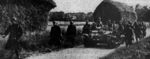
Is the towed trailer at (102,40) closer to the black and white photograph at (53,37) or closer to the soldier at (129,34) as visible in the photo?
the black and white photograph at (53,37)

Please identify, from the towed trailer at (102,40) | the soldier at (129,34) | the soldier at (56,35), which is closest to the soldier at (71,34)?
the towed trailer at (102,40)

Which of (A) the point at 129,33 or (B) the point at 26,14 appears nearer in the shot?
(A) the point at 129,33

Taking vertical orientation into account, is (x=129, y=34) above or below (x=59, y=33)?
below

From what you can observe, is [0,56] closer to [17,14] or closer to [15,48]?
[15,48]

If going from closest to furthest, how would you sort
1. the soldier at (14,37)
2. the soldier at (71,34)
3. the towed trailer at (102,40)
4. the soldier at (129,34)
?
1. the soldier at (14,37)
2. the soldier at (129,34)
3. the towed trailer at (102,40)
4. the soldier at (71,34)

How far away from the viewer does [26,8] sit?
16656 millimetres

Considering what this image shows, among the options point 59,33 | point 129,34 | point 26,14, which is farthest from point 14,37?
point 129,34

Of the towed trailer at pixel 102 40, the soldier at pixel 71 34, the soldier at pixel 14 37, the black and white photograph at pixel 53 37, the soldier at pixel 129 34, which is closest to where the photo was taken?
the soldier at pixel 14 37

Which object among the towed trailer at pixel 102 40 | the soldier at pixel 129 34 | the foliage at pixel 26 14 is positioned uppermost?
the foliage at pixel 26 14

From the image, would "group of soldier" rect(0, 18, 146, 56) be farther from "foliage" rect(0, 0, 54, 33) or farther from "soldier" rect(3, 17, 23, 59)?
"foliage" rect(0, 0, 54, 33)

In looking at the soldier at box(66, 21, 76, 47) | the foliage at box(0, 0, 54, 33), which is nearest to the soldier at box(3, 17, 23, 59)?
the foliage at box(0, 0, 54, 33)

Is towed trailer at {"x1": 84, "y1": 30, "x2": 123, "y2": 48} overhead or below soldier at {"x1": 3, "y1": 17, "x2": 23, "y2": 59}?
below

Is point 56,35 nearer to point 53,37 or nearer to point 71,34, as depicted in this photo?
point 53,37

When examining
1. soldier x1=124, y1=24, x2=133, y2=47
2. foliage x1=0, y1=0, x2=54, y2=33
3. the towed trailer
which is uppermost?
foliage x1=0, y1=0, x2=54, y2=33
